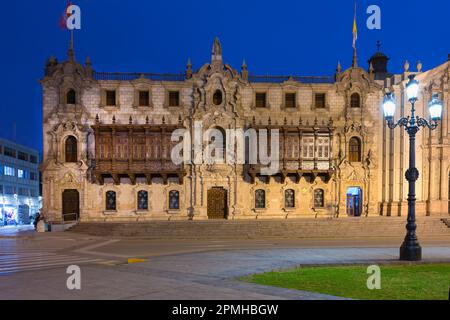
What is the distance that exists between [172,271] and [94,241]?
45.9ft

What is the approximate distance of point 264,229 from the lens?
1209 inches

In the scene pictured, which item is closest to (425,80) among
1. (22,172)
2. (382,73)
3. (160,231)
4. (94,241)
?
(382,73)

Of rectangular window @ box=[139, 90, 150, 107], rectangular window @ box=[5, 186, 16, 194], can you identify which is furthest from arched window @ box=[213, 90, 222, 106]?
rectangular window @ box=[5, 186, 16, 194]

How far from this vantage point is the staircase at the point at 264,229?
30109mm

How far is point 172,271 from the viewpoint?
14477 mm

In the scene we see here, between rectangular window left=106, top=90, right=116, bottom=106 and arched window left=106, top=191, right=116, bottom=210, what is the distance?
794 cm

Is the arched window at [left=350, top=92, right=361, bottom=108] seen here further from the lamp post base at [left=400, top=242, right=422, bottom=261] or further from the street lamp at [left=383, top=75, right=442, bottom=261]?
the lamp post base at [left=400, top=242, right=422, bottom=261]

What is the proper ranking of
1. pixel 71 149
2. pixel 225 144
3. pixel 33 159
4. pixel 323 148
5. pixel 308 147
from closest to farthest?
pixel 71 149
pixel 225 144
pixel 308 147
pixel 323 148
pixel 33 159

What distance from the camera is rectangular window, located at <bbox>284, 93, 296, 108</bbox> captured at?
37.6 m

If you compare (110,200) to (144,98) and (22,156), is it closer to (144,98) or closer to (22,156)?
(144,98)

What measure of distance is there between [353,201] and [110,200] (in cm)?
2258

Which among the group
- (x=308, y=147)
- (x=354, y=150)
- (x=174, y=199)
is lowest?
(x=174, y=199)

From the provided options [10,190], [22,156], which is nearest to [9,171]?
[10,190]

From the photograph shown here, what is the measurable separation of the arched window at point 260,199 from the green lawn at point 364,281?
21.1 m
